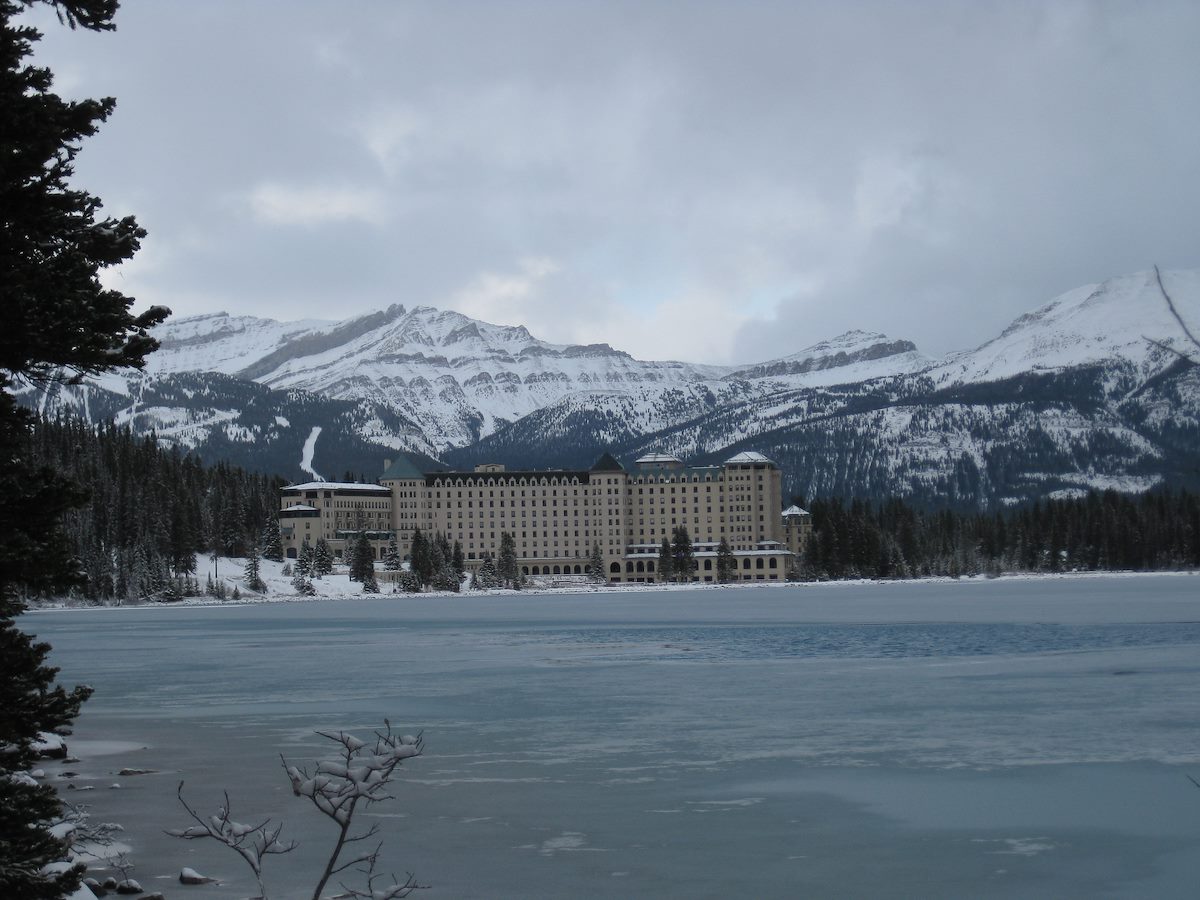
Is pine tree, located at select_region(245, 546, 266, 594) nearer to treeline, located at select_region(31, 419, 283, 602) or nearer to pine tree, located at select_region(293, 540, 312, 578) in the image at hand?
pine tree, located at select_region(293, 540, 312, 578)

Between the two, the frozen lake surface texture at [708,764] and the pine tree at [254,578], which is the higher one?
the pine tree at [254,578]

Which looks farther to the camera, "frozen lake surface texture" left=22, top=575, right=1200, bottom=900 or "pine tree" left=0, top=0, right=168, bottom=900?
"frozen lake surface texture" left=22, top=575, right=1200, bottom=900

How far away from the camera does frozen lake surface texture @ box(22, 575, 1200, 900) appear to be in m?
18.8

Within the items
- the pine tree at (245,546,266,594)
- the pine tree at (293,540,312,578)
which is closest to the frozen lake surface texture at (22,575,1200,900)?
the pine tree at (245,546,266,594)

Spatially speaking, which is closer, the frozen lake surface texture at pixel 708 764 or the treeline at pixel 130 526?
the frozen lake surface texture at pixel 708 764

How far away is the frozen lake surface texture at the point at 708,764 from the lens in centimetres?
1880

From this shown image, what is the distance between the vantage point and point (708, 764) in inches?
1088

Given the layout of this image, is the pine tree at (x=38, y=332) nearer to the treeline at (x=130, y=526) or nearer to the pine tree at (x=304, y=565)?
the treeline at (x=130, y=526)

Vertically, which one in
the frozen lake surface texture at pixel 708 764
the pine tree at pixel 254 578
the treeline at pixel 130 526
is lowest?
the frozen lake surface texture at pixel 708 764

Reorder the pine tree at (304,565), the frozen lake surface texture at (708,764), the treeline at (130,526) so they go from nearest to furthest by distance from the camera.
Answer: the frozen lake surface texture at (708,764), the treeline at (130,526), the pine tree at (304,565)

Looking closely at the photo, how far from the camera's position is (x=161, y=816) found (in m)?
23.2

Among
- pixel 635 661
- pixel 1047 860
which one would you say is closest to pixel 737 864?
pixel 1047 860

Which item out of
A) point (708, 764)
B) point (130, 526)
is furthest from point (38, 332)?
point (130, 526)

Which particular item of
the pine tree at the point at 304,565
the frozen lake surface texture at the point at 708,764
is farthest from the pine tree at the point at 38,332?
the pine tree at the point at 304,565
